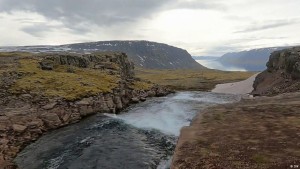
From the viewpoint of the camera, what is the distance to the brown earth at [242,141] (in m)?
22.0

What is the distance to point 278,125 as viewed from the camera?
3056cm

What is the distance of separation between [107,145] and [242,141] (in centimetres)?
1451

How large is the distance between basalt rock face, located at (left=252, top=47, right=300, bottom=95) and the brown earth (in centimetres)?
4429

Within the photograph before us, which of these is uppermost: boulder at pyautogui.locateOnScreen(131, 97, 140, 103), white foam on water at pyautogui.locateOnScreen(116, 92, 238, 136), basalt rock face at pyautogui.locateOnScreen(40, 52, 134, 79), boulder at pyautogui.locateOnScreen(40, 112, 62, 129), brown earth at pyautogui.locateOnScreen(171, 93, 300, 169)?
basalt rock face at pyautogui.locateOnScreen(40, 52, 134, 79)

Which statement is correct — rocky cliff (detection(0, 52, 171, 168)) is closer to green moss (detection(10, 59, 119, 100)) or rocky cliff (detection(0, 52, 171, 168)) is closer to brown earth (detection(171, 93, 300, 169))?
green moss (detection(10, 59, 119, 100))

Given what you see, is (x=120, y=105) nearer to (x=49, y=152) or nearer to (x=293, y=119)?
(x=49, y=152)

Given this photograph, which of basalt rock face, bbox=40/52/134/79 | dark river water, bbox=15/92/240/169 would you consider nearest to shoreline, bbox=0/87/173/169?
dark river water, bbox=15/92/240/169

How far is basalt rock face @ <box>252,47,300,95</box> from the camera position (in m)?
83.2

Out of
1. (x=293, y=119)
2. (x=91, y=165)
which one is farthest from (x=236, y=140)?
(x=91, y=165)

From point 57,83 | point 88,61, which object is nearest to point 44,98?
point 57,83

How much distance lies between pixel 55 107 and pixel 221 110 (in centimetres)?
2267

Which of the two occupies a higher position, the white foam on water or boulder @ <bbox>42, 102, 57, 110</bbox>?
boulder @ <bbox>42, 102, 57, 110</bbox>

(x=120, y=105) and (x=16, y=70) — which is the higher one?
(x=16, y=70)

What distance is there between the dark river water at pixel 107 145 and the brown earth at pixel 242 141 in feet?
12.3
